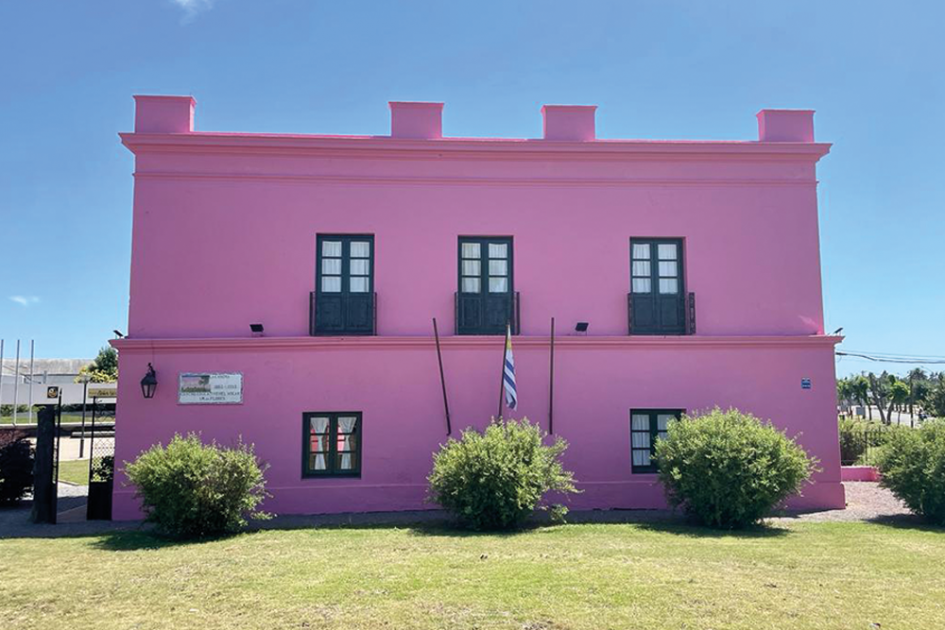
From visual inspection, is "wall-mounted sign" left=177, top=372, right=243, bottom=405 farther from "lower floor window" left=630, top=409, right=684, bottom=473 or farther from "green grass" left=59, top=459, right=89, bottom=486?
"lower floor window" left=630, top=409, right=684, bottom=473

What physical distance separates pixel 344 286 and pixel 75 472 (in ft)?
36.1

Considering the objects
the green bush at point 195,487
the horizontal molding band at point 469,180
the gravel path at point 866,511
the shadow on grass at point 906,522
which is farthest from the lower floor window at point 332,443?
the shadow on grass at point 906,522

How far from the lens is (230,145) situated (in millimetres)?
13008

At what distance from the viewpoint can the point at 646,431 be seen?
13.2m

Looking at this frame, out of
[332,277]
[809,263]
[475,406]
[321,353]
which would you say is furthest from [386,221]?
[809,263]

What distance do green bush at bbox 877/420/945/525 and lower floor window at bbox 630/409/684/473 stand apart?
335 cm

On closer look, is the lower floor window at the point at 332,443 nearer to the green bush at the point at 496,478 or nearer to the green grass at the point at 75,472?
the green bush at the point at 496,478

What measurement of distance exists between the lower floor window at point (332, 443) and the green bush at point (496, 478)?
2.19m

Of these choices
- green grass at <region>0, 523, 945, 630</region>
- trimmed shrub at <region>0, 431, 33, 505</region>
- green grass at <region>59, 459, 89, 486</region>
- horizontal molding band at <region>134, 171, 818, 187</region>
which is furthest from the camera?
green grass at <region>59, 459, 89, 486</region>

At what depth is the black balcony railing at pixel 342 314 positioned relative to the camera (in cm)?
1290

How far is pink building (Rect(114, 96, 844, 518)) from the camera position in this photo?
499 inches

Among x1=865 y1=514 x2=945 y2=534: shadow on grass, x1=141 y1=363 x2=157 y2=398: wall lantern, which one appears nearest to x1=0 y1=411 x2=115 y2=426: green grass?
x1=141 y1=363 x2=157 y2=398: wall lantern

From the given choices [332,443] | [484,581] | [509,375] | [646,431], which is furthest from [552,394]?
[484,581]

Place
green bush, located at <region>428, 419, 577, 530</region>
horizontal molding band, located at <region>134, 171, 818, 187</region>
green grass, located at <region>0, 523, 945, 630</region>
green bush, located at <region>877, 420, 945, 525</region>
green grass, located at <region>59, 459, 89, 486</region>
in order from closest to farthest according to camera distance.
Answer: green grass, located at <region>0, 523, 945, 630</region> < green bush, located at <region>428, 419, 577, 530</region> < green bush, located at <region>877, 420, 945, 525</region> < horizontal molding band, located at <region>134, 171, 818, 187</region> < green grass, located at <region>59, 459, 89, 486</region>
